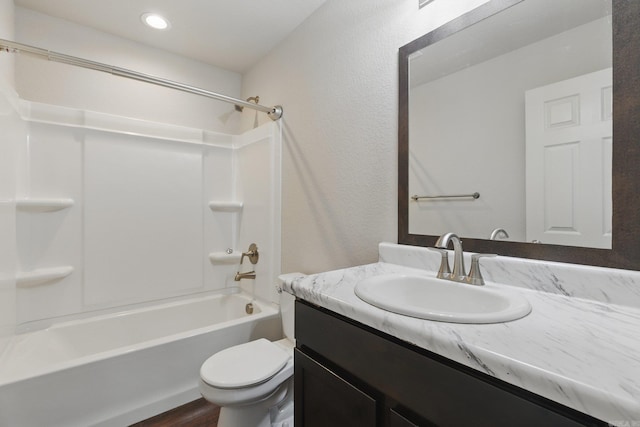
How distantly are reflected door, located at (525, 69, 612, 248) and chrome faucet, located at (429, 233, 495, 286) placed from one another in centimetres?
20

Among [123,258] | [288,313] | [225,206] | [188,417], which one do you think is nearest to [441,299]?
[288,313]

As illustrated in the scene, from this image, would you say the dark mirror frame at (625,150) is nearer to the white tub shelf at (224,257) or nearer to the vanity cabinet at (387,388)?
the vanity cabinet at (387,388)

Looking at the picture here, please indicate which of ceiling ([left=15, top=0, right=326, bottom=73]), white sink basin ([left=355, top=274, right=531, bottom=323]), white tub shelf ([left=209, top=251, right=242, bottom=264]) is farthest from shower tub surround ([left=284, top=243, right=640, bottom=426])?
ceiling ([left=15, top=0, right=326, bottom=73])

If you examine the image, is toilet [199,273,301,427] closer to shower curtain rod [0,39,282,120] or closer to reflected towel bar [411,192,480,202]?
reflected towel bar [411,192,480,202]

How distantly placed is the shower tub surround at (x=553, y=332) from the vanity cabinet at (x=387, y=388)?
36mm

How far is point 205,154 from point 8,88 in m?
1.19

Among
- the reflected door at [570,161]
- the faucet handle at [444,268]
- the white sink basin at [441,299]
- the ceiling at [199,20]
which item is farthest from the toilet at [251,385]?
the ceiling at [199,20]

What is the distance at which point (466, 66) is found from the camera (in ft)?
3.66

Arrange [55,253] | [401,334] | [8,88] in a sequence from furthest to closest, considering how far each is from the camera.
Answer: [55,253] < [8,88] < [401,334]

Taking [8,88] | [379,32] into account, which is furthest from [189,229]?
[379,32]

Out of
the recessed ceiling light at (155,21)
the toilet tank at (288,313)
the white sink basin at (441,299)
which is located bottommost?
the toilet tank at (288,313)

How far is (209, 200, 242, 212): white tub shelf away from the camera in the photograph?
2490 millimetres

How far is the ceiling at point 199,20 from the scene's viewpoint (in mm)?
1763

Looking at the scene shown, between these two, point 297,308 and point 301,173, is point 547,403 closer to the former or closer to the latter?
point 297,308
